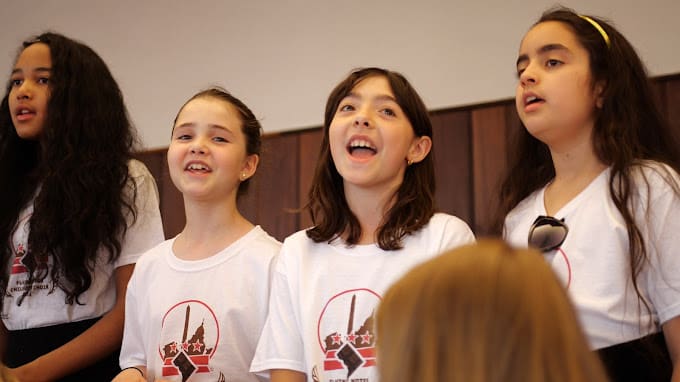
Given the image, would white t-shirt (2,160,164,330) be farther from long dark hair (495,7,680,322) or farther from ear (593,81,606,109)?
ear (593,81,606,109)

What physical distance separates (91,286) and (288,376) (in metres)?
0.76

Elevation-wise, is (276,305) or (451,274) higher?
(451,274)

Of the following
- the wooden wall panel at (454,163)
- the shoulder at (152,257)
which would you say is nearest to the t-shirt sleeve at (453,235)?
the shoulder at (152,257)

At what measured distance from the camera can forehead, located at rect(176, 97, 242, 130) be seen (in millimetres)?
2303

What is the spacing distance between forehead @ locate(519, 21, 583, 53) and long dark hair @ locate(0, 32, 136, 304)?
1.28 m

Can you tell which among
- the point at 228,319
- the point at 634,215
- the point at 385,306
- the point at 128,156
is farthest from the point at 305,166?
the point at 385,306

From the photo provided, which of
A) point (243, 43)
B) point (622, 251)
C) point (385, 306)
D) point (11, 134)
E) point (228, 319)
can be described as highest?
point (243, 43)

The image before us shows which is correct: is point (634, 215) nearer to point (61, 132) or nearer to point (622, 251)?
point (622, 251)

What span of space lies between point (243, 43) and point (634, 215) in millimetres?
2894

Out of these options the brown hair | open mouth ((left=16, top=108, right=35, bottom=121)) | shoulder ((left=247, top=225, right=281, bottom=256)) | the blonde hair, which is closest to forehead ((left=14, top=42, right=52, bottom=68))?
open mouth ((left=16, top=108, right=35, bottom=121))

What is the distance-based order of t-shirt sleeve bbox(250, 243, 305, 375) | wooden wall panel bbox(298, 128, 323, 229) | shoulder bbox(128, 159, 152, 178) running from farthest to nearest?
wooden wall panel bbox(298, 128, 323, 229), shoulder bbox(128, 159, 152, 178), t-shirt sleeve bbox(250, 243, 305, 375)

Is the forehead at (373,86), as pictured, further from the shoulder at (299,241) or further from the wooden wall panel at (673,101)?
the wooden wall panel at (673,101)

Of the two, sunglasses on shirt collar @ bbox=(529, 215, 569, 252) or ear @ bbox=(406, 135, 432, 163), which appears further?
ear @ bbox=(406, 135, 432, 163)

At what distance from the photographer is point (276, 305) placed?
6.60 feet
